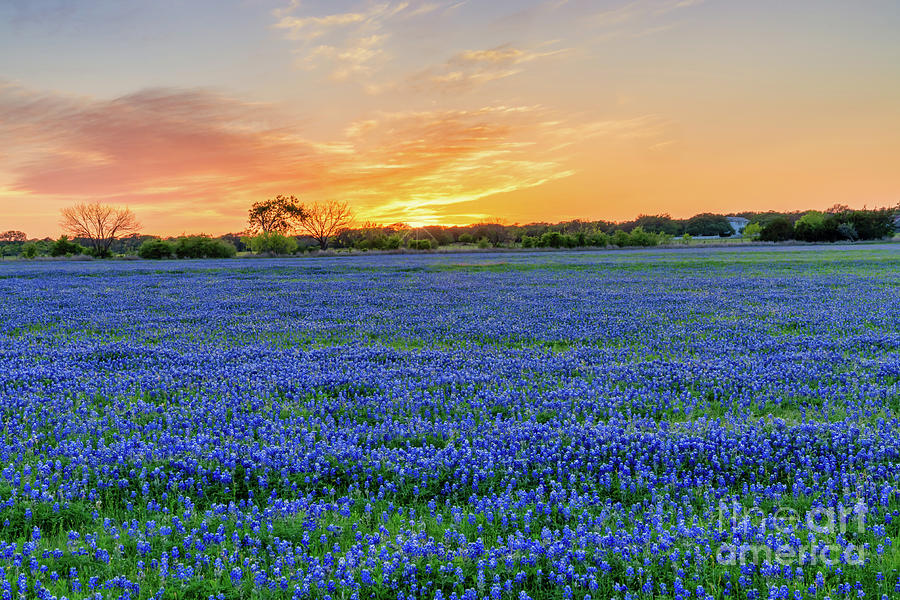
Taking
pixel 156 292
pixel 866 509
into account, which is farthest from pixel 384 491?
pixel 156 292

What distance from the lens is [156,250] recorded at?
71.2 meters

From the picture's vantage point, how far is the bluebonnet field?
340 centimetres

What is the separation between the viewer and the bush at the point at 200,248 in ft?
238

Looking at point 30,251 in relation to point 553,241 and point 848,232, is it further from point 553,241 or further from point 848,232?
point 848,232

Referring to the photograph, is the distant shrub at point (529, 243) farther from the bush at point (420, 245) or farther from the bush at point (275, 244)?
the bush at point (275, 244)

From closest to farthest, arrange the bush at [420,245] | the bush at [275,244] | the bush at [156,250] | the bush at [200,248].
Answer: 1. the bush at [156,250]
2. the bush at [200,248]
3. the bush at [420,245]
4. the bush at [275,244]

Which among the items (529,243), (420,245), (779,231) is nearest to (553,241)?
(529,243)

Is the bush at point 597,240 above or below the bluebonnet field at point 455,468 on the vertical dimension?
above

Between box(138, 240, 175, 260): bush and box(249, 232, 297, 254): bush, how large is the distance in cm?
1328

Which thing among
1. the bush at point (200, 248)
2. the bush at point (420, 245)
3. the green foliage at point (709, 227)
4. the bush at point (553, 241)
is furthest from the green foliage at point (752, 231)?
the bush at point (200, 248)

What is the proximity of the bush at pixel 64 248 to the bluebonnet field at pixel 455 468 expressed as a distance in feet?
282

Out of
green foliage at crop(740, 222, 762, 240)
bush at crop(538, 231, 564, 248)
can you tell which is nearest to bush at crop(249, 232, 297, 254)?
bush at crop(538, 231, 564, 248)

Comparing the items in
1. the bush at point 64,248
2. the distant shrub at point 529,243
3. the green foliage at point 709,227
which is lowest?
the distant shrub at point 529,243

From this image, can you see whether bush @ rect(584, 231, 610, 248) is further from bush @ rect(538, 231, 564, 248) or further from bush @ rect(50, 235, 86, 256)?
bush @ rect(50, 235, 86, 256)
